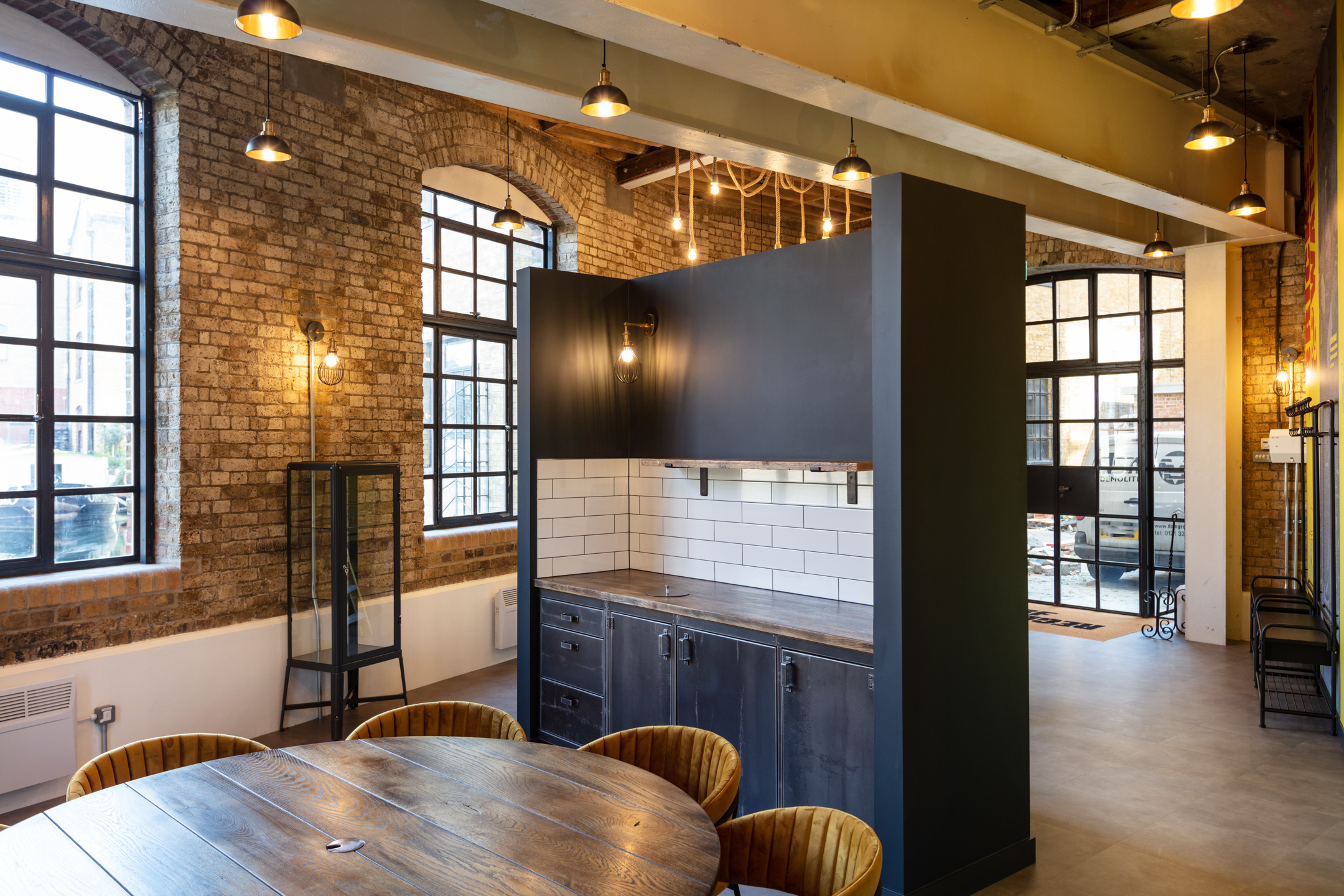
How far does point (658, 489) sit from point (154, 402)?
118 inches

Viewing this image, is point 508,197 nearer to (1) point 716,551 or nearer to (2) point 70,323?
(2) point 70,323

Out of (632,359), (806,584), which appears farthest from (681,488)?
(806,584)

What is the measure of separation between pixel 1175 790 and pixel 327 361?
5.52 meters

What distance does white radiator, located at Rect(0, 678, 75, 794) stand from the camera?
4113 mm

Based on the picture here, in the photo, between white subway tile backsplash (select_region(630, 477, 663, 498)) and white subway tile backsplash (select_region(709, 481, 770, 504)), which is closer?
white subway tile backsplash (select_region(709, 481, 770, 504))

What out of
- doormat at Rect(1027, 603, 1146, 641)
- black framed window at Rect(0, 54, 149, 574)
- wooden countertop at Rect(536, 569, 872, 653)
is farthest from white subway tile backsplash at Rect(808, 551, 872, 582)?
doormat at Rect(1027, 603, 1146, 641)

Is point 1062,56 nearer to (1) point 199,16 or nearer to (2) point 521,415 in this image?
(2) point 521,415

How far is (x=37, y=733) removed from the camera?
423 cm

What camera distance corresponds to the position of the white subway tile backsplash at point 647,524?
5.31m

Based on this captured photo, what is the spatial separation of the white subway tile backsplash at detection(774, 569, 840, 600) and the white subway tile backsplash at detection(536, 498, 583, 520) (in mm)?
1331

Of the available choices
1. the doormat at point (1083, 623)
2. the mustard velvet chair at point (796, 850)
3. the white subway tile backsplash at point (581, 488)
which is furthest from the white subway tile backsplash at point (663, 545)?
the doormat at point (1083, 623)

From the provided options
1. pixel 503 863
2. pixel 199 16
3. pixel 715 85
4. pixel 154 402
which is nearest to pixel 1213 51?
pixel 715 85

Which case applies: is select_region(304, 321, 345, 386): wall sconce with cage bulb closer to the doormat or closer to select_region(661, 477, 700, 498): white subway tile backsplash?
select_region(661, 477, 700, 498): white subway tile backsplash

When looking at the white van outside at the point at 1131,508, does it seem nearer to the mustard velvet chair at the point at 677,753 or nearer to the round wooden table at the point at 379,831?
the mustard velvet chair at the point at 677,753
